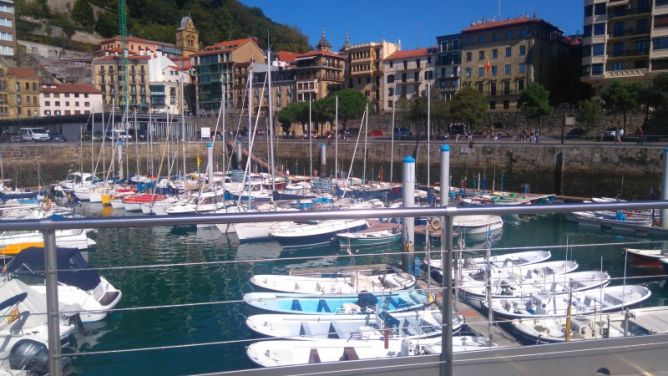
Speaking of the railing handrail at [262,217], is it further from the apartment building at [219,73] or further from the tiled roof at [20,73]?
the apartment building at [219,73]

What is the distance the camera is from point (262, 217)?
2.18 m

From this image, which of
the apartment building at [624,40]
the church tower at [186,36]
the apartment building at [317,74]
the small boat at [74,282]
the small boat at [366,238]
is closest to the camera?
the small boat at [74,282]

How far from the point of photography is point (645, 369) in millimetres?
2652

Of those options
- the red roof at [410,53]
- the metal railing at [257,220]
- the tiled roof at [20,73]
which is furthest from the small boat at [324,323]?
the tiled roof at [20,73]

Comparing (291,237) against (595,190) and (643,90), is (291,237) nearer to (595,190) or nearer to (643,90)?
(595,190)

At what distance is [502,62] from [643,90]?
16.5 m

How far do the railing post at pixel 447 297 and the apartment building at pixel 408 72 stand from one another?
5519cm

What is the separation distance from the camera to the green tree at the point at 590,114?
36500 mm

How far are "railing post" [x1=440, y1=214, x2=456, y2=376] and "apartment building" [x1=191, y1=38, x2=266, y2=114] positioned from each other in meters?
67.7

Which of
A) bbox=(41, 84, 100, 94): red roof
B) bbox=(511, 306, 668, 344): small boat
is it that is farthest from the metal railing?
bbox=(41, 84, 100, 94): red roof

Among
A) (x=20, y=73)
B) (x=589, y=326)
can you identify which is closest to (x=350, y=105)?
(x=20, y=73)

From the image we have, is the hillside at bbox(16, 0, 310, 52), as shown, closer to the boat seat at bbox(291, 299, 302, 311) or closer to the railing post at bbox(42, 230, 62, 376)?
the boat seat at bbox(291, 299, 302, 311)

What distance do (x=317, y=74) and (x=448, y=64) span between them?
16431 millimetres

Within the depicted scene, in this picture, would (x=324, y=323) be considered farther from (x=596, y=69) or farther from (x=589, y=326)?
(x=596, y=69)
